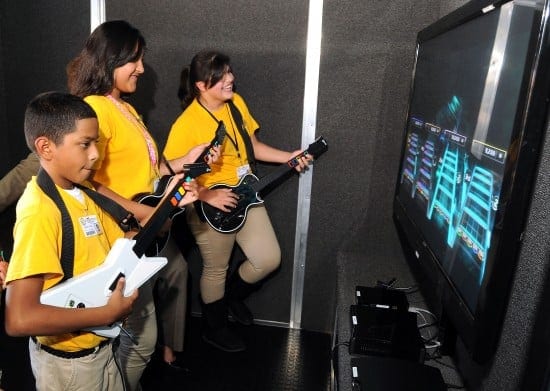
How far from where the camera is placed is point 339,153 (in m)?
2.27

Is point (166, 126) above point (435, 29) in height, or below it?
below

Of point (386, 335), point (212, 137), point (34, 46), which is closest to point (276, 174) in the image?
point (212, 137)

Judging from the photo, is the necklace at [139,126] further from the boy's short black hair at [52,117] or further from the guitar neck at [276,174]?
the guitar neck at [276,174]

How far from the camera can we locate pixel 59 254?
1.14 metres

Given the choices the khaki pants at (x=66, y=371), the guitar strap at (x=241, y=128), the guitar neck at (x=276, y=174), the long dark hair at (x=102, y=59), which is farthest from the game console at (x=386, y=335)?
the long dark hair at (x=102, y=59)

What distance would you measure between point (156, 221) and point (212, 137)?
747 millimetres

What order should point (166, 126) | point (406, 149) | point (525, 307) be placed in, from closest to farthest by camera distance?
point (525, 307) → point (406, 149) → point (166, 126)

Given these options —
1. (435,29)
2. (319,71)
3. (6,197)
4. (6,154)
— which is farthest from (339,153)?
(6,154)

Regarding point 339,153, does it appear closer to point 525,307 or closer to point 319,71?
point 319,71

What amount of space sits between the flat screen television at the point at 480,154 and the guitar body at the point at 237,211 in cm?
84

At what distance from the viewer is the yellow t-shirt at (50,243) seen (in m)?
1.06

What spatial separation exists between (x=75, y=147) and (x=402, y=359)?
107 cm

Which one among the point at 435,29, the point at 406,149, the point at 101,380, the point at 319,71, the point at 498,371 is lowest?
the point at 101,380

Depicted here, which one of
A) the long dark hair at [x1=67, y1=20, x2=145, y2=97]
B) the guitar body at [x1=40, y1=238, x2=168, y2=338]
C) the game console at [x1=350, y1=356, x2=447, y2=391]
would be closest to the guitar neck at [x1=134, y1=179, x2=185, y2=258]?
the guitar body at [x1=40, y1=238, x2=168, y2=338]
